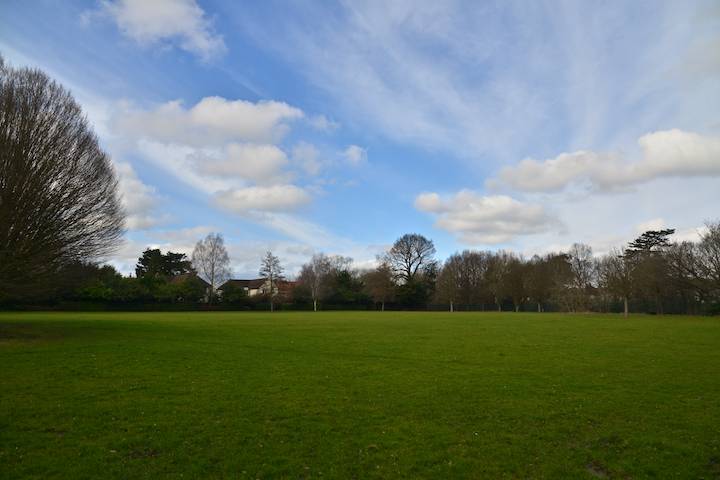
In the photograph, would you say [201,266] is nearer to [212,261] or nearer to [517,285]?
[212,261]

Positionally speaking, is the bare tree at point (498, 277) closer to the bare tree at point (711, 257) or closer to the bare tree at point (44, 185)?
the bare tree at point (711, 257)

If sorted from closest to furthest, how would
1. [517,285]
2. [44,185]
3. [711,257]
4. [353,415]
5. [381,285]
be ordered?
[353,415]
[44,185]
[711,257]
[381,285]
[517,285]

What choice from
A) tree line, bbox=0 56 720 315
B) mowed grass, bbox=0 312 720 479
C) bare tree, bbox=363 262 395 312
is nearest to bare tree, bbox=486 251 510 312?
tree line, bbox=0 56 720 315

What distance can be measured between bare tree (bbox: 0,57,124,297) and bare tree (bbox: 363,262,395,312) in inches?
3157

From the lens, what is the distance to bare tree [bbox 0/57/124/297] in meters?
21.6

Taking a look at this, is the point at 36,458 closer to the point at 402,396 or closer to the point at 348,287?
the point at 402,396

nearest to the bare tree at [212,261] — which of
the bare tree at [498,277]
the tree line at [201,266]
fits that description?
the tree line at [201,266]

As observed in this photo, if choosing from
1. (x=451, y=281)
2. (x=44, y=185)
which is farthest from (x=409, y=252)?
(x=44, y=185)

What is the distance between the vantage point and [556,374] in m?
15.4

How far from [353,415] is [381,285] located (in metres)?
94.0

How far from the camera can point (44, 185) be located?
22.5 metres

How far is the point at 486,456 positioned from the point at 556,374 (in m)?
8.67

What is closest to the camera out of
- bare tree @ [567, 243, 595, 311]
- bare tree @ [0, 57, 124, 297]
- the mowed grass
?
the mowed grass

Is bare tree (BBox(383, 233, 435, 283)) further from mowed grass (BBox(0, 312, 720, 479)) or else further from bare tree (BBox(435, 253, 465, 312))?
mowed grass (BBox(0, 312, 720, 479))
